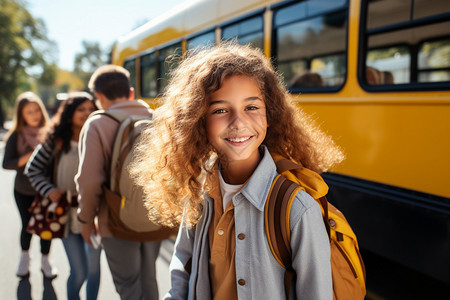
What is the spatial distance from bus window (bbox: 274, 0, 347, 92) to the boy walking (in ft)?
6.56

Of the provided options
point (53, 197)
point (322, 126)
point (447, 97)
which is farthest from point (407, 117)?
point (53, 197)

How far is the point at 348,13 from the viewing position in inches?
127

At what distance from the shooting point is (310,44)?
17.8ft

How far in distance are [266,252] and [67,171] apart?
2092 mm

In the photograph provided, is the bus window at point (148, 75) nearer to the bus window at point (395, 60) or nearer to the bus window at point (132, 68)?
the bus window at point (132, 68)

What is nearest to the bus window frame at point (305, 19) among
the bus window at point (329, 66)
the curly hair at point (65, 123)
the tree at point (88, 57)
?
the bus window at point (329, 66)

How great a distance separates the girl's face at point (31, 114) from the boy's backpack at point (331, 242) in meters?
3.23

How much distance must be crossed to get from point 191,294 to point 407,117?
2.27m

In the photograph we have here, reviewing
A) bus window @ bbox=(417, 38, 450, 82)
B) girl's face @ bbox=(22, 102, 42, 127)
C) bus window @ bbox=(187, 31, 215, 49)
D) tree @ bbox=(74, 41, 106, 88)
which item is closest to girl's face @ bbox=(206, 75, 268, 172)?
girl's face @ bbox=(22, 102, 42, 127)

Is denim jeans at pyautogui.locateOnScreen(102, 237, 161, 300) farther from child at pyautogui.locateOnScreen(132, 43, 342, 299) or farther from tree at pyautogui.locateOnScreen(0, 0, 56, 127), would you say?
tree at pyautogui.locateOnScreen(0, 0, 56, 127)

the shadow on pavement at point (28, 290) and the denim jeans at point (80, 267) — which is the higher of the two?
the denim jeans at point (80, 267)

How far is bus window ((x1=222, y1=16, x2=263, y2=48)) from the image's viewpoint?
4176 mm

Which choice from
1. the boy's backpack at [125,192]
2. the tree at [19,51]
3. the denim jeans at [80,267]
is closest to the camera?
the boy's backpack at [125,192]

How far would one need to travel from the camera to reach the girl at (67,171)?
109 inches
